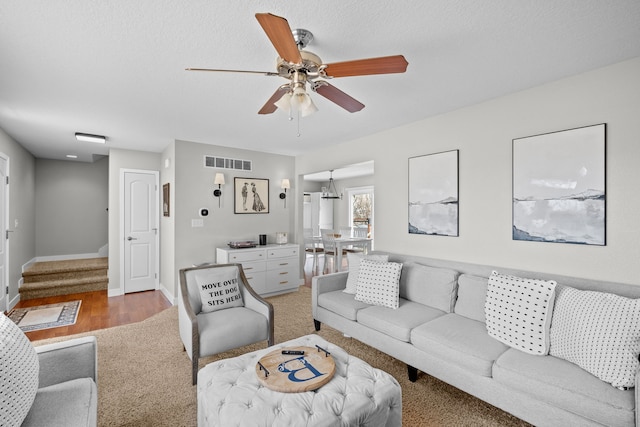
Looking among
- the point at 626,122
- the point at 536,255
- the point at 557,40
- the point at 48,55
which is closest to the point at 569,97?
the point at 626,122

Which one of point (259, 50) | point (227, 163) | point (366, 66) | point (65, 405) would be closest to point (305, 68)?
point (366, 66)

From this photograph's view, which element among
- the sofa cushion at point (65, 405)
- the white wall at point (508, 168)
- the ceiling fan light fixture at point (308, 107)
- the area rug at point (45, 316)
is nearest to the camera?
the sofa cushion at point (65, 405)

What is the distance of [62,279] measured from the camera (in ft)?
16.6

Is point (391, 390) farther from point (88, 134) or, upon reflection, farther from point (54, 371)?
point (88, 134)

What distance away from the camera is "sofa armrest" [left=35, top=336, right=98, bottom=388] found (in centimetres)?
161

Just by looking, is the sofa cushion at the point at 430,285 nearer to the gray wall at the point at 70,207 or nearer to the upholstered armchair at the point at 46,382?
the upholstered armchair at the point at 46,382

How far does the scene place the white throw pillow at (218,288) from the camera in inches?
110

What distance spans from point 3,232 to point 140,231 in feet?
5.29

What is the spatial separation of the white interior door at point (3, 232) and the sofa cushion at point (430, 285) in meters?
5.08

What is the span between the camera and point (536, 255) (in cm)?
252

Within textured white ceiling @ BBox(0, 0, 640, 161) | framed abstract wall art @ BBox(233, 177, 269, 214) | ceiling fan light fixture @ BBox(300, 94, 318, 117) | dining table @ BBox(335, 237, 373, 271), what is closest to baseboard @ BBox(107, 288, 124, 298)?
framed abstract wall art @ BBox(233, 177, 269, 214)

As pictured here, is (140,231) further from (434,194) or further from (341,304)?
(434,194)

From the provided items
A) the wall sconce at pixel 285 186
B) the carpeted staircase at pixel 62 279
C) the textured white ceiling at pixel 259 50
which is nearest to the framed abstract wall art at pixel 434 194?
the textured white ceiling at pixel 259 50

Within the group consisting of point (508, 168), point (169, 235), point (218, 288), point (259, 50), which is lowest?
point (218, 288)
